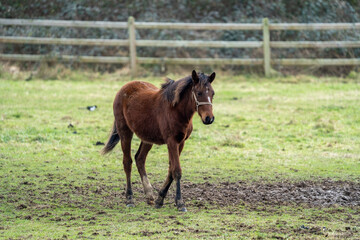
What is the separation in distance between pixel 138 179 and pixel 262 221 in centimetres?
299

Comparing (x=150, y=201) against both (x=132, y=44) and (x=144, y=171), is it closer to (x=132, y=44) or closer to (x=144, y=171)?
(x=144, y=171)

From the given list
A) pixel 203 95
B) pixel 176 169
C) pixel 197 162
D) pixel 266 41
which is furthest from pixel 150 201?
pixel 266 41

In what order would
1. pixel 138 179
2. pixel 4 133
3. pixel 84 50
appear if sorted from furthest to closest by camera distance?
1. pixel 84 50
2. pixel 4 133
3. pixel 138 179

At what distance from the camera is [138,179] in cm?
905

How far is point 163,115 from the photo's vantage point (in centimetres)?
745

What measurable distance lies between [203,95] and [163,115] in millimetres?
754

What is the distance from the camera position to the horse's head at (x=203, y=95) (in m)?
6.84

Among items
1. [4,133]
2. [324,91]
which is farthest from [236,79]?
[4,133]

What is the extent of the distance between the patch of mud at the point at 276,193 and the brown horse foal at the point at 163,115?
0.67 meters

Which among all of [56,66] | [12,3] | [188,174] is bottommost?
[188,174]

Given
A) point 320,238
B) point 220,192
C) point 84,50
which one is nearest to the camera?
point 320,238

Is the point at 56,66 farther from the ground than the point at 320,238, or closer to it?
farther from the ground

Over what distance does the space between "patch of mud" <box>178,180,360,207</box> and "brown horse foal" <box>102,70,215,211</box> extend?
0.67 metres

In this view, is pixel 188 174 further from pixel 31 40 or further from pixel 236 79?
pixel 31 40
